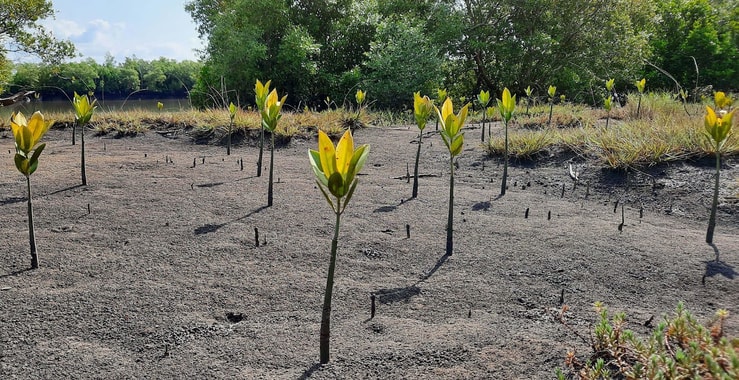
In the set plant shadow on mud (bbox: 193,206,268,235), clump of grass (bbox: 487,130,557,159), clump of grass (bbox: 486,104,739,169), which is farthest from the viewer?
clump of grass (bbox: 487,130,557,159)

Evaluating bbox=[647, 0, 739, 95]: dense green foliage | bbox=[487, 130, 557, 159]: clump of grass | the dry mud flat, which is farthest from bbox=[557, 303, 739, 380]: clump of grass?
bbox=[647, 0, 739, 95]: dense green foliage

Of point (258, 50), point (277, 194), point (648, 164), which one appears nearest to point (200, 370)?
point (277, 194)

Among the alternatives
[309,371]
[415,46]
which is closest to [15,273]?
[309,371]

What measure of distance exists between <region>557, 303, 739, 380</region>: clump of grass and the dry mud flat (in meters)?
0.13

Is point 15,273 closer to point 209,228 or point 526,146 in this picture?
point 209,228

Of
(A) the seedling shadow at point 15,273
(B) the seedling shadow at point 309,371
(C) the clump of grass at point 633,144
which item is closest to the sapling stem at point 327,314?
(B) the seedling shadow at point 309,371

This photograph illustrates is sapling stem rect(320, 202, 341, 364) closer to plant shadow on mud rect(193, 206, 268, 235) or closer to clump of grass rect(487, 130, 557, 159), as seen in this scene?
plant shadow on mud rect(193, 206, 268, 235)

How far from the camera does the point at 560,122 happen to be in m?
8.73

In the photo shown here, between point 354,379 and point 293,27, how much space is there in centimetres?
1366

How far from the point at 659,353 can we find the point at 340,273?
66.5 inches

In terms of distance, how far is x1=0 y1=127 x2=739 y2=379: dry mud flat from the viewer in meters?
1.99

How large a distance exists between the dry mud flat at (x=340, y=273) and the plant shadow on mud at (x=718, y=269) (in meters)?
0.01

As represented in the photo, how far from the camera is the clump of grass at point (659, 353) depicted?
143cm

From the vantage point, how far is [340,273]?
283 cm
